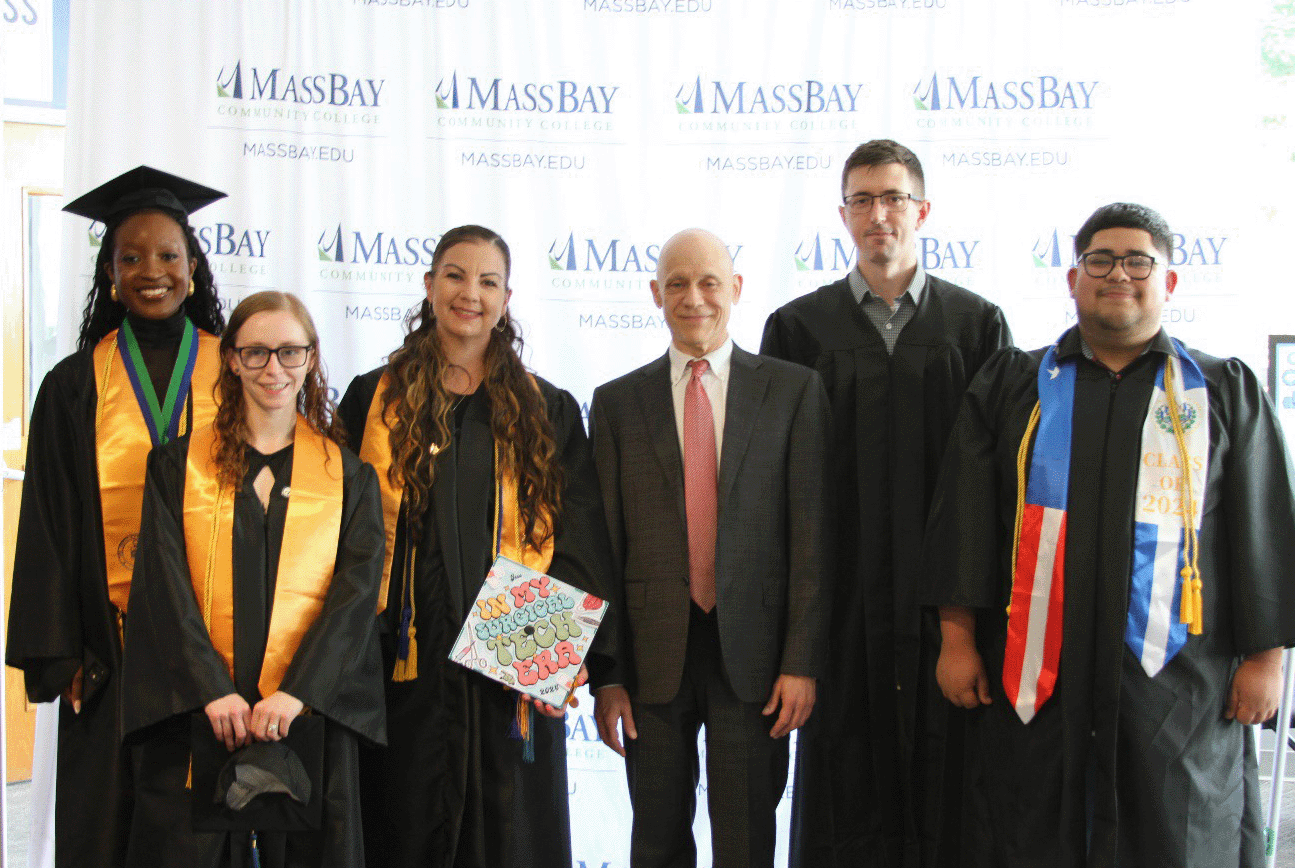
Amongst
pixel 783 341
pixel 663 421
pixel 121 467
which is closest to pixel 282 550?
pixel 121 467

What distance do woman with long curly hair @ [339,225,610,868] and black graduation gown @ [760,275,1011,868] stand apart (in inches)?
29.3

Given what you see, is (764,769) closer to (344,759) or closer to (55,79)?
(344,759)

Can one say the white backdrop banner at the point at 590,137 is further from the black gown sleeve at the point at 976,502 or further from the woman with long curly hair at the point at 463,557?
the black gown sleeve at the point at 976,502

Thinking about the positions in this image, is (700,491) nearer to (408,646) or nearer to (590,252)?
(408,646)

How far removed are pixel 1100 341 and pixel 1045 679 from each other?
2.75 ft

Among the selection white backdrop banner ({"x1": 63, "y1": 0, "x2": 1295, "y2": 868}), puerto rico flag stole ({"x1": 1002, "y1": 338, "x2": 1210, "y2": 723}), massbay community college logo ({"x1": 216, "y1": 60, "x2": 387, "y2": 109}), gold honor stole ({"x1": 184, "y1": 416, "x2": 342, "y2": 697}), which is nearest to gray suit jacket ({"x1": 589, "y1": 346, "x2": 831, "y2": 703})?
puerto rico flag stole ({"x1": 1002, "y1": 338, "x2": 1210, "y2": 723})

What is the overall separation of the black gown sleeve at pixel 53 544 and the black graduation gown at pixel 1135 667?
2.31 m

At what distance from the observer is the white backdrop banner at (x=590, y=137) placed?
12.7ft

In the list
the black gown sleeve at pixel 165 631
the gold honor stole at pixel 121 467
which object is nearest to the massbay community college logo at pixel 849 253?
the gold honor stole at pixel 121 467

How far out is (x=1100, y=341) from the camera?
2604mm

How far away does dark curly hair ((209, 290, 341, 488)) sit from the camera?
2611mm

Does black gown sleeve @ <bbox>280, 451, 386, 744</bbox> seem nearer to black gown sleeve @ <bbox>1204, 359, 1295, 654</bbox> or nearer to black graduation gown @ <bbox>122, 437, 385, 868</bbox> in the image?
black graduation gown @ <bbox>122, 437, 385, 868</bbox>

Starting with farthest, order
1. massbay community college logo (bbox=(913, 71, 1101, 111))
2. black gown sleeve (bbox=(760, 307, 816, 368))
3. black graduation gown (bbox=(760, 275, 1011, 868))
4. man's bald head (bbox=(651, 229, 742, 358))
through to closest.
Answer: massbay community college logo (bbox=(913, 71, 1101, 111)) < black gown sleeve (bbox=(760, 307, 816, 368)) < black graduation gown (bbox=(760, 275, 1011, 868)) < man's bald head (bbox=(651, 229, 742, 358))

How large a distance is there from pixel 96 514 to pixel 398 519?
85 cm
